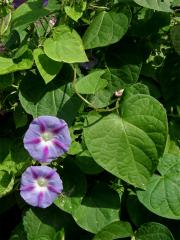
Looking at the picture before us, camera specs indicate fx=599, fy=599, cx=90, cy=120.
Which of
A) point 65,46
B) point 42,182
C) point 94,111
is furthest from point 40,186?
point 65,46

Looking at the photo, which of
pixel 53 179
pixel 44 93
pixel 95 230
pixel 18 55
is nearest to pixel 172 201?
pixel 95 230

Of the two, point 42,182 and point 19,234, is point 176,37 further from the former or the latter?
point 19,234

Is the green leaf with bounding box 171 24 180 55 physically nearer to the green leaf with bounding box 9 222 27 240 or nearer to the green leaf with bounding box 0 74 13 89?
the green leaf with bounding box 0 74 13 89

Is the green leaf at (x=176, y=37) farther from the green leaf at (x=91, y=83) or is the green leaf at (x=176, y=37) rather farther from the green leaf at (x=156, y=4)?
the green leaf at (x=91, y=83)

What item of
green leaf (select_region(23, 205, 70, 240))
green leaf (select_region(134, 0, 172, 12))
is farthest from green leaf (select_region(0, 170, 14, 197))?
green leaf (select_region(134, 0, 172, 12))

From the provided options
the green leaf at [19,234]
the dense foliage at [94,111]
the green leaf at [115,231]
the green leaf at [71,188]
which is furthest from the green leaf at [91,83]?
the green leaf at [19,234]
